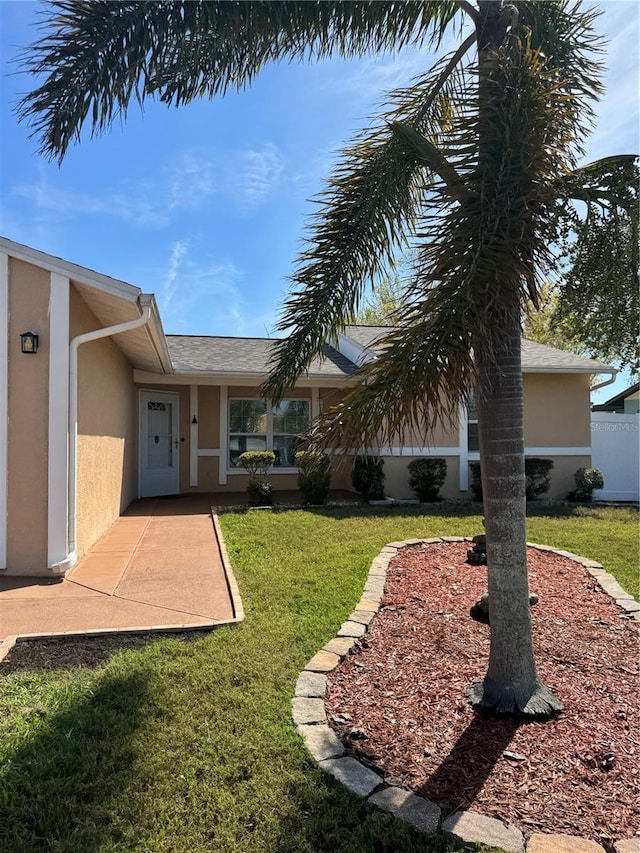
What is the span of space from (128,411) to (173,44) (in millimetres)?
8112

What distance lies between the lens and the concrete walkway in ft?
13.8

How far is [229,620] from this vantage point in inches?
169

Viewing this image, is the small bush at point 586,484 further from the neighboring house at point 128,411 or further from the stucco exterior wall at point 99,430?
the stucco exterior wall at point 99,430

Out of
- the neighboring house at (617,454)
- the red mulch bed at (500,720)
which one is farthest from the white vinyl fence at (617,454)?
the red mulch bed at (500,720)

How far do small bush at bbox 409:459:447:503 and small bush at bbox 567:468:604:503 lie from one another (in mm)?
3368

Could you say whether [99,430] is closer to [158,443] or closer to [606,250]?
[158,443]

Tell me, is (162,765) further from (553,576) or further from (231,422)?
(231,422)

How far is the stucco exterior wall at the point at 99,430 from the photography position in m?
6.15

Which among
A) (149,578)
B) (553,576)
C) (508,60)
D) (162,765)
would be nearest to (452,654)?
(162,765)

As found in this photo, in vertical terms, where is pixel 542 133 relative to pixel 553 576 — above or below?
above

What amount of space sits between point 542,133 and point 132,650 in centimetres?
404

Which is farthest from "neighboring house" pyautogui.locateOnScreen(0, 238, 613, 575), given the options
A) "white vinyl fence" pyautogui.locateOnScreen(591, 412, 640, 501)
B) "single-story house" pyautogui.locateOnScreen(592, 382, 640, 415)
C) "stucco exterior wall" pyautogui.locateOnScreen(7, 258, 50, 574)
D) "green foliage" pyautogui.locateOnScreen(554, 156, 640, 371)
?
"single-story house" pyautogui.locateOnScreen(592, 382, 640, 415)

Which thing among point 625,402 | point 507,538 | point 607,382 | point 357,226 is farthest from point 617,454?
point 625,402

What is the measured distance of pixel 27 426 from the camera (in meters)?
5.49
